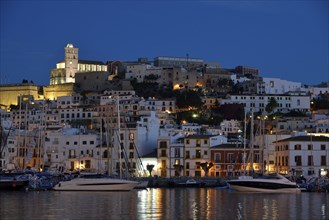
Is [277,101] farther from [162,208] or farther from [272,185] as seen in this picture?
[162,208]

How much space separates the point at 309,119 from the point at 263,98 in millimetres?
16199

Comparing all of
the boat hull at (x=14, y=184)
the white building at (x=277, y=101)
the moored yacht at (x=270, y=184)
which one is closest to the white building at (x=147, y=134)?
the boat hull at (x=14, y=184)

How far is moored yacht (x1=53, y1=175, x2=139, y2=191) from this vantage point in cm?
5462

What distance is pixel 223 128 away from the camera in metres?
97.4

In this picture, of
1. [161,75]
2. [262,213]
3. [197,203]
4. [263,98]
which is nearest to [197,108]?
[263,98]

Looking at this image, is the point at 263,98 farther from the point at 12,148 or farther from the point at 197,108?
the point at 12,148

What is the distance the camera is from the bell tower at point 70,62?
141250mm

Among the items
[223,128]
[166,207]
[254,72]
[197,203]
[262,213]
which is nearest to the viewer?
[262,213]

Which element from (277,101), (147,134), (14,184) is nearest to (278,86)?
(277,101)

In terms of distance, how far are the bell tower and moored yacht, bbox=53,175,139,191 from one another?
8481 centimetres

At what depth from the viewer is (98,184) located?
54.9m

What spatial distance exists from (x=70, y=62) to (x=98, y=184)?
92765 millimetres

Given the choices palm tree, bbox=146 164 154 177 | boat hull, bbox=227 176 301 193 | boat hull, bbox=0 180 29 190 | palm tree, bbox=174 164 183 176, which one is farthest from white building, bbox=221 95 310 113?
boat hull, bbox=0 180 29 190

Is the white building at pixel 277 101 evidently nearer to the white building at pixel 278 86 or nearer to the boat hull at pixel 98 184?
the white building at pixel 278 86
